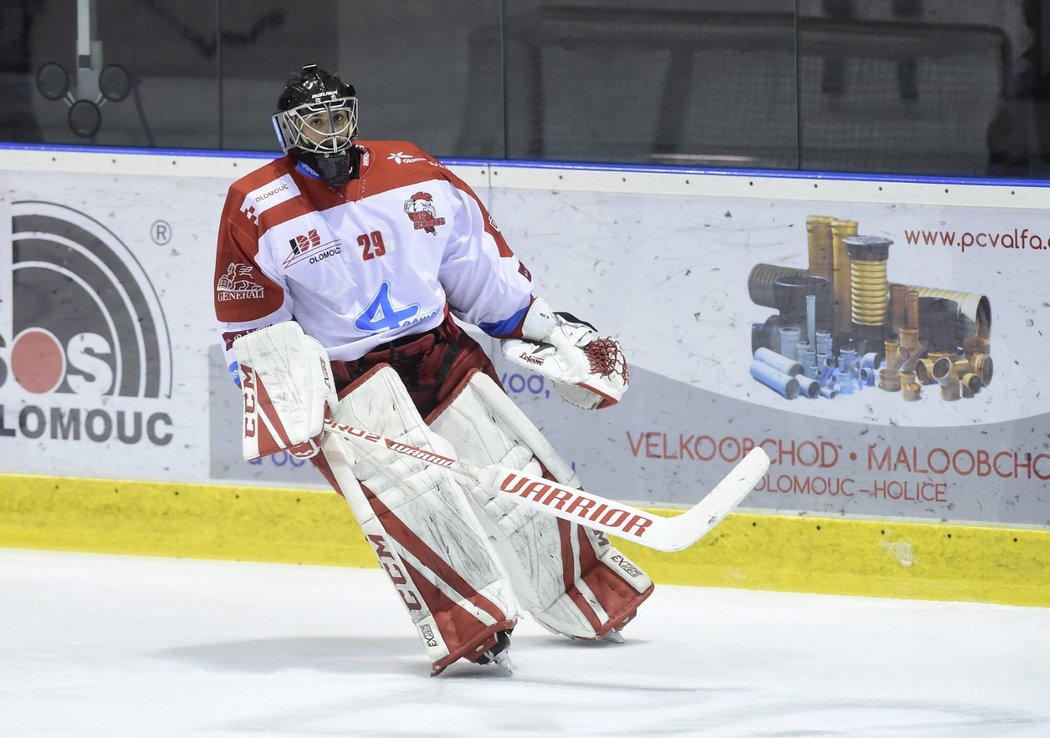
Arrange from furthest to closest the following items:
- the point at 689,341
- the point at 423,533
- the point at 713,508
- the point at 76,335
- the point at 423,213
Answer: the point at 76,335
the point at 689,341
the point at 423,213
the point at 423,533
the point at 713,508

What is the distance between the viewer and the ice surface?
3.03 meters

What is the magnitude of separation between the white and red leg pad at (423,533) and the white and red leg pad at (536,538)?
104mm

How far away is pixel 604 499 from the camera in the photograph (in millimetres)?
3395

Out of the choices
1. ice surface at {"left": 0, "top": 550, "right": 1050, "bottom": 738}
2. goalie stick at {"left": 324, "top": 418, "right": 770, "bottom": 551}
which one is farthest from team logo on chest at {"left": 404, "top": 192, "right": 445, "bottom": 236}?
ice surface at {"left": 0, "top": 550, "right": 1050, "bottom": 738}

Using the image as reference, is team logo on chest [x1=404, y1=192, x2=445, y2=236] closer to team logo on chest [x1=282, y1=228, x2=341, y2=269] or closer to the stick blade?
team logo on chest [x1=282, y1=228, x2=341, y2=269]

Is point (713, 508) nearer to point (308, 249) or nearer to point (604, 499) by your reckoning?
point (604, 499)

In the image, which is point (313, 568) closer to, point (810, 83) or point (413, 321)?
point (413, 321)

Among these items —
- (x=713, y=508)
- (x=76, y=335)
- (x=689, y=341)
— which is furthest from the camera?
(x=76, y=335)

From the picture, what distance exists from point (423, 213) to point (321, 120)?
283mm

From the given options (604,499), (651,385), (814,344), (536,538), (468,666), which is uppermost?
(814,344)

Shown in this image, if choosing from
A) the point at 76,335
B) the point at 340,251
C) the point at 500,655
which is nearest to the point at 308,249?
the point at 340,251

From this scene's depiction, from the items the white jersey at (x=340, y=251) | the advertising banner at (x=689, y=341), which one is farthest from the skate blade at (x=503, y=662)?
the advertising banner at (x=689, y=341)

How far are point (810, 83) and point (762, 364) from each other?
732 mm

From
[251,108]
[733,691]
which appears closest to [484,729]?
[733,691]
